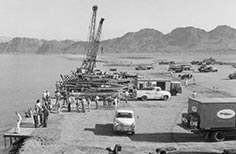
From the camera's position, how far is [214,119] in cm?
2070

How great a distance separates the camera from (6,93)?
54.0 meters

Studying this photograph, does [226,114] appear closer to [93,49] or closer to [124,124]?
[124,124]

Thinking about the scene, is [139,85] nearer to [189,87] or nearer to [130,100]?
[130,100]

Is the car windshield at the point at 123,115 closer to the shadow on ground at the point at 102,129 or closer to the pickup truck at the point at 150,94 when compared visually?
the shadow on ground at the point at 102,129

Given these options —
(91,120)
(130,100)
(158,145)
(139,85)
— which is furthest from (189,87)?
(158,145)

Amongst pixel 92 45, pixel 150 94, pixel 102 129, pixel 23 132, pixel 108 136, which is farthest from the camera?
pixel 92 45

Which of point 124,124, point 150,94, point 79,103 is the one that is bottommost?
point 79,103

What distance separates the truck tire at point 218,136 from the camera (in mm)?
21094

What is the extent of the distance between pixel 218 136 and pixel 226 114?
152 cm

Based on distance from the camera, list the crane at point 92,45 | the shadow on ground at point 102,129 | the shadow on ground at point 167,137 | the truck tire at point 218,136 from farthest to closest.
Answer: the crane at point 92,45, the shadow on ground at point 102,129, the shadow on ground at point 167,137, the truck tire at point 218,136

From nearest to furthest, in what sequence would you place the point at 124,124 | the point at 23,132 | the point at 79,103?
the point at 124,124, the point at 23,132, the point at 79,103

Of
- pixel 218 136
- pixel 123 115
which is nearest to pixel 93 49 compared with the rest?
pixel 123 115

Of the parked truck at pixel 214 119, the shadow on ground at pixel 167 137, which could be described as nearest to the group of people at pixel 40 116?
the shadow on ground at pixel 167 137

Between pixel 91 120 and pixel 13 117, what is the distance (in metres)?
11.0
